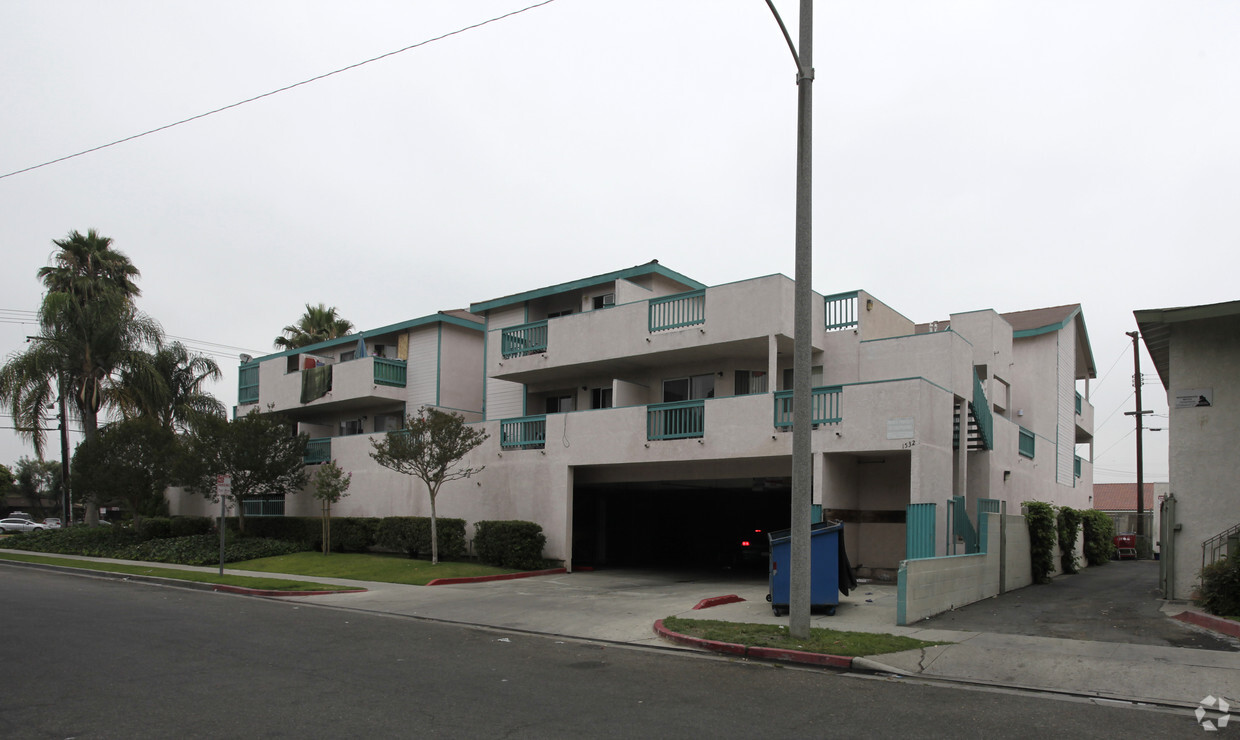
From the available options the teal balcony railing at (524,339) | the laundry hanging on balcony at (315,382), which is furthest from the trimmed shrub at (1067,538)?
the laundry hanging on balcony at (315,382)

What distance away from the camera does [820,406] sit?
20.0m

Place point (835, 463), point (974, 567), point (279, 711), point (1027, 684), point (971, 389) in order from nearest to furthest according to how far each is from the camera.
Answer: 1. point (279, 711)
2. point (1027, 684)
3. point (974, 567)
4. point (835, 463)
5. point (971, 389)

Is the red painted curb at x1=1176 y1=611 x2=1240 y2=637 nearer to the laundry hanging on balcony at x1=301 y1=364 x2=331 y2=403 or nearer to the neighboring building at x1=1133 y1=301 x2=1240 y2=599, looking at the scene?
the neighboring building at x1=1133 y1=301 x2=1240 y2=599

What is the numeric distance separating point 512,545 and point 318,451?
12865 mm

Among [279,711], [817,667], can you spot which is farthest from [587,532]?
[279,711]

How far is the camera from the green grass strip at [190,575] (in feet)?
66.3

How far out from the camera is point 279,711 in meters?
7.90

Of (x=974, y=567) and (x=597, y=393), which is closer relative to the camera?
(x=974, y=567)

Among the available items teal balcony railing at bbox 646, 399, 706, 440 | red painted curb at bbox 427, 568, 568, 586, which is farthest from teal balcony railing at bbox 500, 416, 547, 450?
teal balcony railing at bbox 646, 399, 706, 440

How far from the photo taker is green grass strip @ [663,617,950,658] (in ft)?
36.0

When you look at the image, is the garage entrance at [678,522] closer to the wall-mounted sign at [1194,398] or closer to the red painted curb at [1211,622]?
the wall-mounted sign at [1194,398]

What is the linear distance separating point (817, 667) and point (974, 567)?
7545mm

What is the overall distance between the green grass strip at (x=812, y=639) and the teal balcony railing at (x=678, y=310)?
11346mm

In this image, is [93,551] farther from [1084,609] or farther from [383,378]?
[1084,609]
